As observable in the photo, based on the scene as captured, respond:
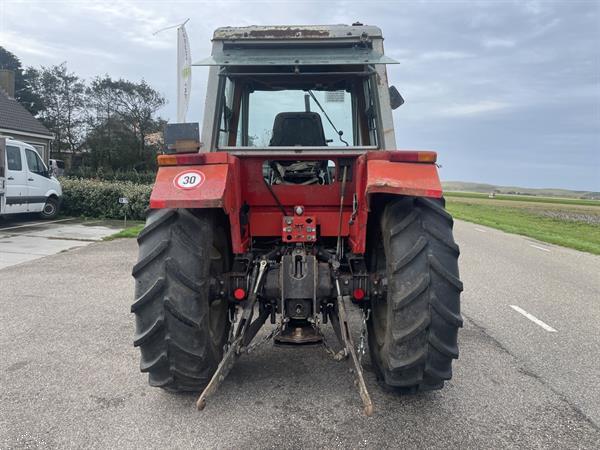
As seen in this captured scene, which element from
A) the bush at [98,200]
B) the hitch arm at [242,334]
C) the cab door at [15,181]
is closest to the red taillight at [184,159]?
the hitch arm at [242,334]

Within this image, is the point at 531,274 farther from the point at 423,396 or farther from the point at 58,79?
the point at 58,79

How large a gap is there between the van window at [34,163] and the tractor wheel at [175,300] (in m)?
12.3

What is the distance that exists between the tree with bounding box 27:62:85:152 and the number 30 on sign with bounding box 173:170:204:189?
110 ft

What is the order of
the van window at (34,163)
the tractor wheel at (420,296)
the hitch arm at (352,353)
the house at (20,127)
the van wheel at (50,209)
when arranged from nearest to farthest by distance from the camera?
the hitch arm at (352,353) → the tractor wheel at (420,296) → the van window at (34,163) → the van wheel at (50,209) → the house at (20,127)

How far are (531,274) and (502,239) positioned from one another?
6.18 meters

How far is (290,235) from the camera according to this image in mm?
3561

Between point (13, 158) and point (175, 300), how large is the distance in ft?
40.1

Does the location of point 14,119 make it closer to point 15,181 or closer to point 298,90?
point 15,181

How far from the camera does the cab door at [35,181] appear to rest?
1336cm

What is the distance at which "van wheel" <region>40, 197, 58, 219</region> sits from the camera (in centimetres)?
1447

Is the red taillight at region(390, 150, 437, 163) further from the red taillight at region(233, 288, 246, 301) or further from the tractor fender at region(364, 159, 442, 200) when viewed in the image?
the red taillight at region(233, 288, 246, 301)

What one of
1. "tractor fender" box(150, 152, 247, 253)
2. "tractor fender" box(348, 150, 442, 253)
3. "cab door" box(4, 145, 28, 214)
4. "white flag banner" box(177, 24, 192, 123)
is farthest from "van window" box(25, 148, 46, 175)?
"tractor fender" box(348, 150, 442, 253)

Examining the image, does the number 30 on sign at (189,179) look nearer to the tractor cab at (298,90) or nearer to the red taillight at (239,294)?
the tractor cab at (298,90)

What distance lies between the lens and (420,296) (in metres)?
2.89
